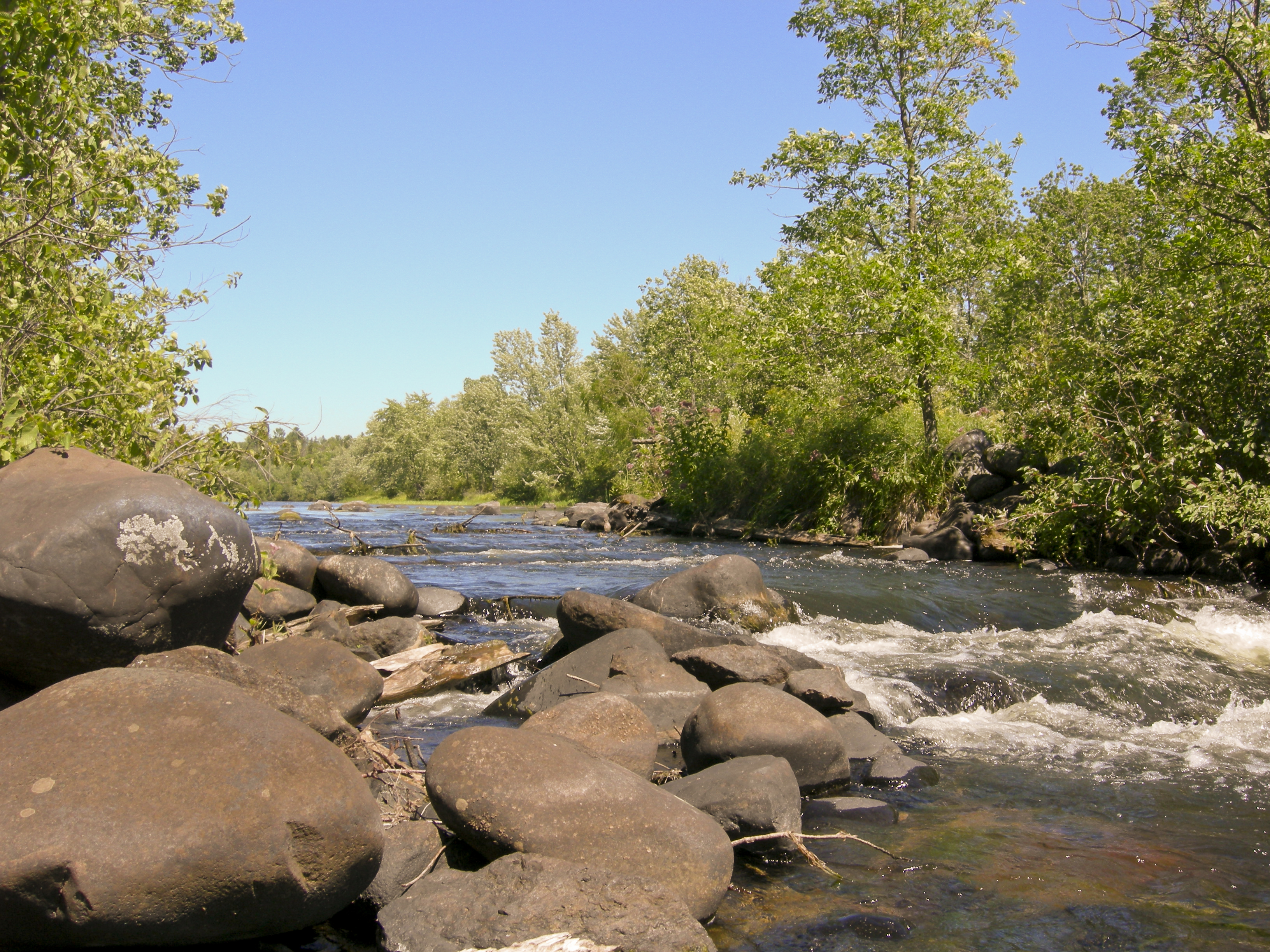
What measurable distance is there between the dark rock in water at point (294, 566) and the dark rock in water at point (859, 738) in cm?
732

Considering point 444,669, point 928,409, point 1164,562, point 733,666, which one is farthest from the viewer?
point 928,409

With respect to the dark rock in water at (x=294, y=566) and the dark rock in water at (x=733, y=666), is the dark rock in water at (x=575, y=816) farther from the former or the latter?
the dark rock in water at (x=294, y=566)

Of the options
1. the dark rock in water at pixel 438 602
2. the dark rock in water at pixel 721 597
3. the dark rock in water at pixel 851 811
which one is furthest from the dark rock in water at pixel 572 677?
the dark rock in water at pixel 438 602

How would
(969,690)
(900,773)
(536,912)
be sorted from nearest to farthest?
(536,912), (900,773), (969,690)

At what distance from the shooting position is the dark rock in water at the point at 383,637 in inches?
375

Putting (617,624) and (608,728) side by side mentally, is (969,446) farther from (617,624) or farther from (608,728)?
(608,728)

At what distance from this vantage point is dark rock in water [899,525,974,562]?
18.6 metres

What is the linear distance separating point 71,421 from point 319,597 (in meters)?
5.18

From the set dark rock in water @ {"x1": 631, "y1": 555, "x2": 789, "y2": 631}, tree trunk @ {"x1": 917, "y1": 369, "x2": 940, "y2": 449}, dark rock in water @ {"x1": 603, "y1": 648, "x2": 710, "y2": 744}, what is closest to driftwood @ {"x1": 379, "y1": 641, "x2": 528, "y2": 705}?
dark rock in water @ {"x1": 603, "y1": 648, "x2": 710, "y2": 744}

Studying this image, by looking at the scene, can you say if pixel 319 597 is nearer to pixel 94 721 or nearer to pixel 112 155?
pixel 112 155

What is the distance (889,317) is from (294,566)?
51.5 feet

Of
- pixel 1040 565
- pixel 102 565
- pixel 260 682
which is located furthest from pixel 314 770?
pixel 1040 565

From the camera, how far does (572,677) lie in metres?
7.94

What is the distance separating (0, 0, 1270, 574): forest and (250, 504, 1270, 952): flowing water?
2.73 metres
